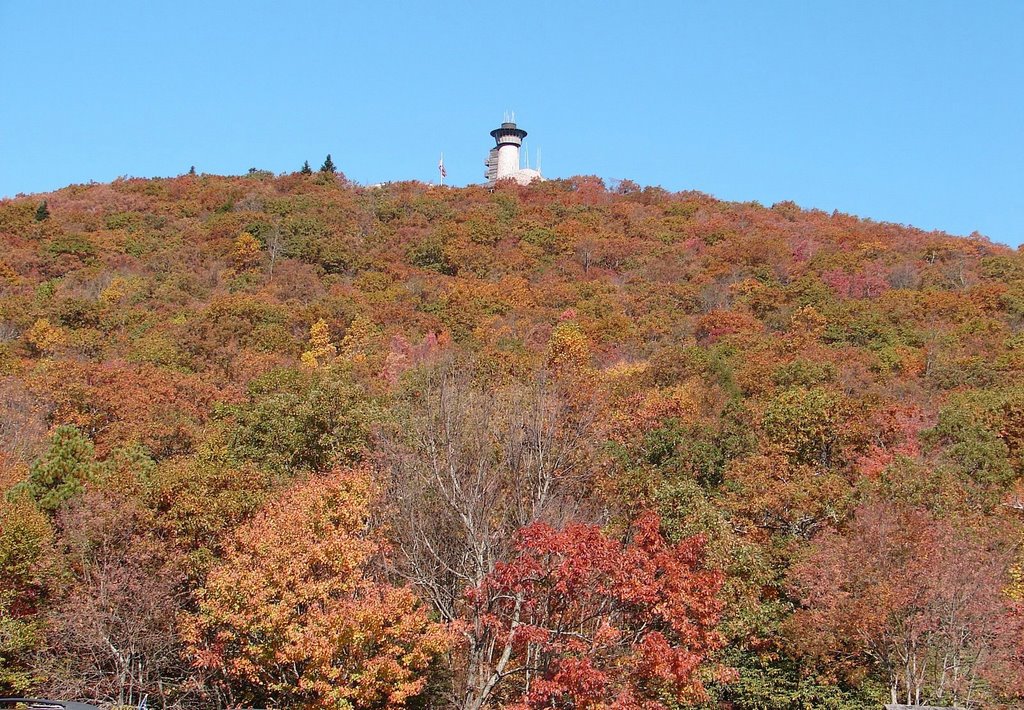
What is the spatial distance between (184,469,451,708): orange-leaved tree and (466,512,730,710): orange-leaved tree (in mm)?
1260

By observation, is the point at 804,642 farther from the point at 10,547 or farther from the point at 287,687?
the point at 10,547

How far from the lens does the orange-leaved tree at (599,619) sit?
45.0 feet

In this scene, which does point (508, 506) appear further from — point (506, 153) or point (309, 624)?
point (506, 153)

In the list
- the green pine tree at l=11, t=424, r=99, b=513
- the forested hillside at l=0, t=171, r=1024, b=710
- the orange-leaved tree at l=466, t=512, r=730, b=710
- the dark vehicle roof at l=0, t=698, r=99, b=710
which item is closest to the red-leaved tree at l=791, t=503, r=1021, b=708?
the forested hillside at l=0, t=171, r=1024, b=710

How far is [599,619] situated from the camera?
15.2 meters

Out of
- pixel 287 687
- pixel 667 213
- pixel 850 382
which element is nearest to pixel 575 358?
pixel 850 382

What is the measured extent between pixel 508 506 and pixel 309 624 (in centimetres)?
487

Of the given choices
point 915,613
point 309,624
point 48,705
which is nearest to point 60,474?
point 48,705

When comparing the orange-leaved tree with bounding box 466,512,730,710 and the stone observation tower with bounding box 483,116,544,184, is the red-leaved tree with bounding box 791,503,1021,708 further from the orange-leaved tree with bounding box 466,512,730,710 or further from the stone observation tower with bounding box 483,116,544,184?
the stone observation tower with bounding box 483,116,544,184

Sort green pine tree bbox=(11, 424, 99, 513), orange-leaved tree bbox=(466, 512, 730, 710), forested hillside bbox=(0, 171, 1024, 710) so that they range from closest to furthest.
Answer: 1. orange-leaved tree bbox=(466, 512, 730, 710)
2. forested hillside bbox=(0, 171, 1024, 710)
3. green pine tree bbox=(11, 424, 99, 513)

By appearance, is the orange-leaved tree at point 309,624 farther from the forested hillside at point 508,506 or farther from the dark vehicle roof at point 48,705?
the dark vehicle roof at point 48,705

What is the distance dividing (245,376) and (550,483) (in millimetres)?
20491

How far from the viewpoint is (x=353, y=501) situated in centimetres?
1734

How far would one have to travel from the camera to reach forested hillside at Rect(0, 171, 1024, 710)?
15.2 meters
